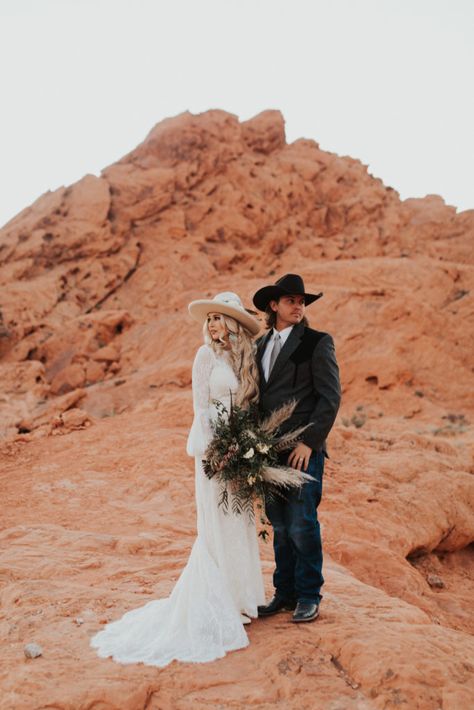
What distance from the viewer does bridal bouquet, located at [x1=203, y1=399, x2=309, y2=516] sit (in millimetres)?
3779

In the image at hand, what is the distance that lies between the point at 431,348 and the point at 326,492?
1388 centimetres

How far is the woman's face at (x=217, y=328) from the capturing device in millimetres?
4219

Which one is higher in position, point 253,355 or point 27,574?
point 253,355

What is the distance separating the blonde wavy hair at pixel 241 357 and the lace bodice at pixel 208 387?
52 millimetres

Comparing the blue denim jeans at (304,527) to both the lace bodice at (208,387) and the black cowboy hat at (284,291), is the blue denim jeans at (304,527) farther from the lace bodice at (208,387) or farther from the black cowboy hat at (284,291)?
the black cowboy hat at (284,291)

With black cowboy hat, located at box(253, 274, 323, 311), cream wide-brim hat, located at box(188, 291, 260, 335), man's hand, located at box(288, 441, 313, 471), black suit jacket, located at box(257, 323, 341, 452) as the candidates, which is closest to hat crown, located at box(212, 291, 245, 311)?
cream wide-brim hat, located at box(188, 291, 260, 335)

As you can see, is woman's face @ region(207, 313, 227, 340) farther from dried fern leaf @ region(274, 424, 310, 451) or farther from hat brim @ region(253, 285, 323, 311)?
dried fern leaf @ region(274, 424, 310, 451)

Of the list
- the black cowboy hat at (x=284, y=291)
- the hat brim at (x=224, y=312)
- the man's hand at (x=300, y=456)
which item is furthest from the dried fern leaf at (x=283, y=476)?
the black cowboy hat at (x=284, y=291)

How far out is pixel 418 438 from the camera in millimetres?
11656

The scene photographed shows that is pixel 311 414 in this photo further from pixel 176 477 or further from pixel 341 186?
pixel 341 186

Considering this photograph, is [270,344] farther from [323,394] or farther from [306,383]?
[323,394]

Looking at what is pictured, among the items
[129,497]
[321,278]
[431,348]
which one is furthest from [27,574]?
[321,278]

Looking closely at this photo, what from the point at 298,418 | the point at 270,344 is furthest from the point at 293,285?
the point at 298,418

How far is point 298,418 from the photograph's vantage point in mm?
4133
